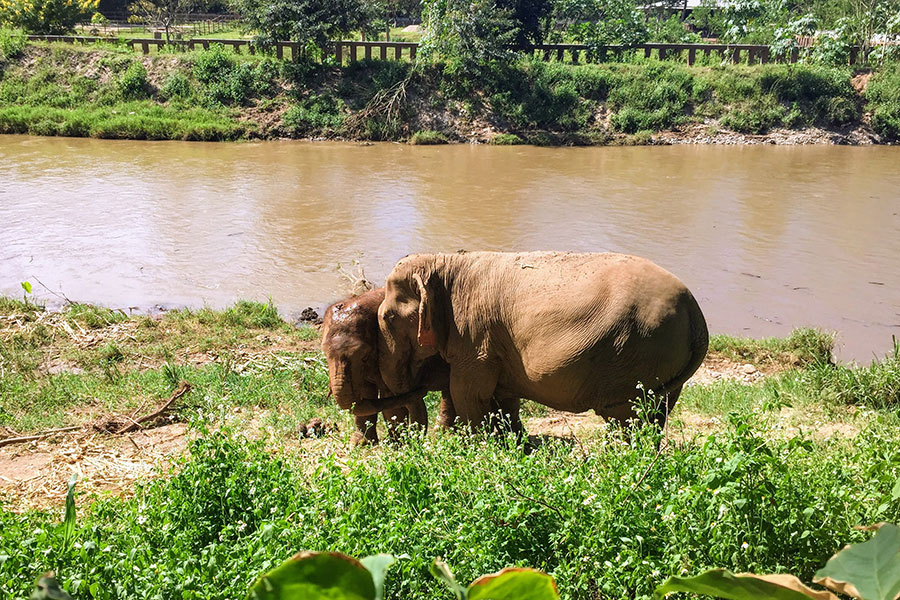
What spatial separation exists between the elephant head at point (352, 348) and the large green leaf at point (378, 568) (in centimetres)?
537

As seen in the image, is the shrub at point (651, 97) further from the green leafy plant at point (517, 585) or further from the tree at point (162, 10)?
the green leafy plant at point (517, 585)

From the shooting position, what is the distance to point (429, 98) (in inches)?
1182

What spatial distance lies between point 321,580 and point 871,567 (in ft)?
2.57

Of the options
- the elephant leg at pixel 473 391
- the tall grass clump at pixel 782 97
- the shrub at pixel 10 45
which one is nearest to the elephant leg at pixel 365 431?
the elephant leg at pixel 473 391

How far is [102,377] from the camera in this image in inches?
355

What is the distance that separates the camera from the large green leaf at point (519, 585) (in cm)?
112

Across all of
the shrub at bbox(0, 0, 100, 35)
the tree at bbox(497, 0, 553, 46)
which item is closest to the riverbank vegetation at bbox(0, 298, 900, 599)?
the tree at bbox(497, 0, 553, 46)

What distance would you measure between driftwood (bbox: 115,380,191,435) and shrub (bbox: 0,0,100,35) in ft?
114

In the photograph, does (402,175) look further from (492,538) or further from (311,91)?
(492,538)

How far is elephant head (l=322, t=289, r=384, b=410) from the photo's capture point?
21.2 ft

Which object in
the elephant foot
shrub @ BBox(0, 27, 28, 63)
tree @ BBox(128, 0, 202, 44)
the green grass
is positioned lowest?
the green grass

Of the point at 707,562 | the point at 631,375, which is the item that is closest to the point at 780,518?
the point at 707,562

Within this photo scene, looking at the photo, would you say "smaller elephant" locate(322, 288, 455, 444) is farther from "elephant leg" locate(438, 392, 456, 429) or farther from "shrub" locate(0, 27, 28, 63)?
"shrub" locate(0, 27, 28, 63)

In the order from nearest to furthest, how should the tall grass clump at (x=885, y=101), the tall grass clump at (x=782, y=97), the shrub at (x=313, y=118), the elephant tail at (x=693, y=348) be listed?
the elephant tail at (x=693, y=348)
the shrub at (x=313, y=118)
the tall grass clump at (x=885, y=101)
the tall grass clump at (x=782, y=97)
